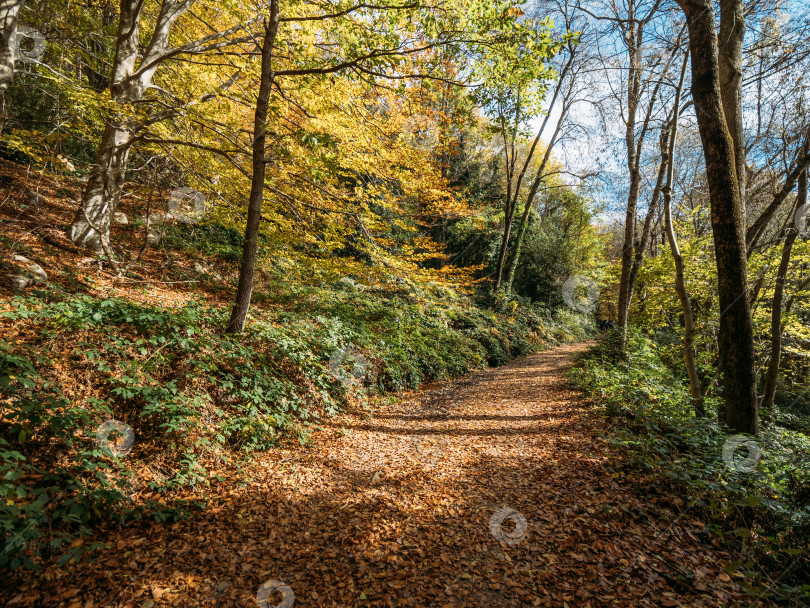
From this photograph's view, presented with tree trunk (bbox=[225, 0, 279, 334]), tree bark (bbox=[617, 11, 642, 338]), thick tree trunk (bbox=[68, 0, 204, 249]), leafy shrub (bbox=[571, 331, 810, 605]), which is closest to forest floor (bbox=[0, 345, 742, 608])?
leafy shrub (bbox=[571, 331, 810, 605])

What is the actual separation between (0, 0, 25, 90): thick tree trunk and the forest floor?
7.62m

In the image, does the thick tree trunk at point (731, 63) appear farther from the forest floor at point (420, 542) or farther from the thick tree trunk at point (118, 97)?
the thick tree trunk at point (118, 97)

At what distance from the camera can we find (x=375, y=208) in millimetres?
13328

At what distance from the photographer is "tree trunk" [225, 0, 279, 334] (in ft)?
18.3

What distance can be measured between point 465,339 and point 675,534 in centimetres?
976

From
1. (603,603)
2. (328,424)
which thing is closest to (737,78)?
(603,603)

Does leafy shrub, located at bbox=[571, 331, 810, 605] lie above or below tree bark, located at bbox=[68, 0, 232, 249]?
below

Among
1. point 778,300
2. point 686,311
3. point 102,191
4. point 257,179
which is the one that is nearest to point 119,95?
point 102,191

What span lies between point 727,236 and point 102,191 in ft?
35.5

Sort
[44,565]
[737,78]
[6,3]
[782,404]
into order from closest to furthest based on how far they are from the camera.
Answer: [44,565] → [737,78] → [6,3] → [782,404]

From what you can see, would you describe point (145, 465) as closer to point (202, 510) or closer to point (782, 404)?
point (202, 510)

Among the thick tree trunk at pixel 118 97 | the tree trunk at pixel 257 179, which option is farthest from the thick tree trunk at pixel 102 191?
the tree trunk at pixel 257 179

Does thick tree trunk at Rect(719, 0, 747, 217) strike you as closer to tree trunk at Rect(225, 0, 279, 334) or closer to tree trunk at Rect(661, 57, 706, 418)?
tree trunk at Rect(661, 57, 706, 418)

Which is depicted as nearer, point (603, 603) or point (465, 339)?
point (603, 603)
